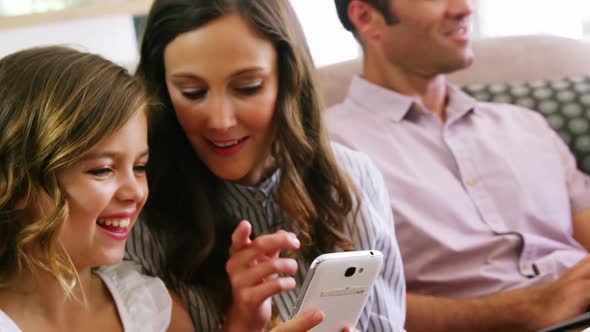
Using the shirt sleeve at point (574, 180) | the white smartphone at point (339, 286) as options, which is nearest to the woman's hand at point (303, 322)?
the white smartphone at point (339, 286)

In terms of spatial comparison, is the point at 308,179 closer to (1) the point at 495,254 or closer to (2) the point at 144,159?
(2) the point at 144,159

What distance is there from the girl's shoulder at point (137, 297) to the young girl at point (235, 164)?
0.04m

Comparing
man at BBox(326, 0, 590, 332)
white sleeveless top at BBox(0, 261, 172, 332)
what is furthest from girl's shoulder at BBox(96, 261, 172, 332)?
man at BBox(326, 0, 590, 332)

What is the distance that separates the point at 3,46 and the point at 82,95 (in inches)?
45.6

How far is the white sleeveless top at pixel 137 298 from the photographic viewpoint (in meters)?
1.20

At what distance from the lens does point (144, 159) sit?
45.3 inches

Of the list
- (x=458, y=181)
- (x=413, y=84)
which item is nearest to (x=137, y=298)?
(x=458, y=181)

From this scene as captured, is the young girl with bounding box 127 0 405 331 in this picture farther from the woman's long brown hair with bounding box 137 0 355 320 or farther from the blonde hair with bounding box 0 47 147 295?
the blonde hair with bounding box 0 47 147 295

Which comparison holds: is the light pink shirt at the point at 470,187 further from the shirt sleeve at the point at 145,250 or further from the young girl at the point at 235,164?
the shirt sleeve at the point at 145,250

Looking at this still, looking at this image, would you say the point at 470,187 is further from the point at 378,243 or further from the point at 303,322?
the point at 303,322

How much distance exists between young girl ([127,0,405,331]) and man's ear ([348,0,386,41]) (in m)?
0.48

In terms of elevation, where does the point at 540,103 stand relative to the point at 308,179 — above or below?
below

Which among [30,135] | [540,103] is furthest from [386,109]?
[30,135]

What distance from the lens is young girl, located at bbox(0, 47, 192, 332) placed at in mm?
1054
